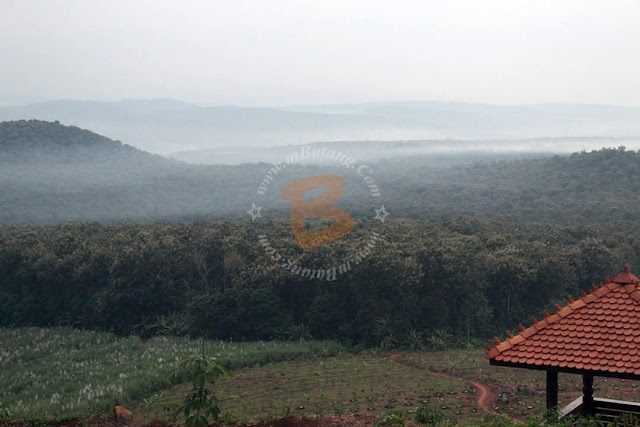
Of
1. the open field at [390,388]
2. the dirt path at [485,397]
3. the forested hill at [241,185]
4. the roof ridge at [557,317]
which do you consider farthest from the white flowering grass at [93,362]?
the forested hill at [241,185]

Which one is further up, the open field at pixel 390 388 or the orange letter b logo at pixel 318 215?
the orange letter b logo at pixel 318 215

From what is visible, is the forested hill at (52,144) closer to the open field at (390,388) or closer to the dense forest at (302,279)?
the dense forest at (302,279)

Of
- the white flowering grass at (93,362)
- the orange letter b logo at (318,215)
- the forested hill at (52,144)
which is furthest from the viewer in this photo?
the forested hill at (52,144)

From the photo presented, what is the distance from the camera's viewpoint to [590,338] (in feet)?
29.6

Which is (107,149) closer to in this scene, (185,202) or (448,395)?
(185,202)

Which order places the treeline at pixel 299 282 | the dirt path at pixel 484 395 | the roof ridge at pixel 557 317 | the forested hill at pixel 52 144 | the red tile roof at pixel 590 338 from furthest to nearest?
the forested hill at pixel 52 144, the treeline at pixel 299 282, the dirt path at pixel 484 395, the roof ridge at pixel 557 317, the red tile roof at pixel 590 338

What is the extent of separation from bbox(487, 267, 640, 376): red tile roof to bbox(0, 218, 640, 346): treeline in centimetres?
1626

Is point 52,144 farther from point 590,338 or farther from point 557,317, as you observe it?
point 590,338

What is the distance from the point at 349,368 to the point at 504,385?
5.29 metres

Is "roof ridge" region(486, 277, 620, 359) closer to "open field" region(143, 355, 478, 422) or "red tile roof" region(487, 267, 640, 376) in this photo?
"red tile roof" region(487, 267, 640, 376)

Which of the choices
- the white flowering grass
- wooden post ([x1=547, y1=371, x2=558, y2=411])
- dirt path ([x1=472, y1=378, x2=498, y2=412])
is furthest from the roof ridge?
the white flowering grass

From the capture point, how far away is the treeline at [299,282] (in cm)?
2708

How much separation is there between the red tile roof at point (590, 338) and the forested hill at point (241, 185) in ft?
126

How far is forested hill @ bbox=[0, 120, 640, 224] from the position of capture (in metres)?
56.6
